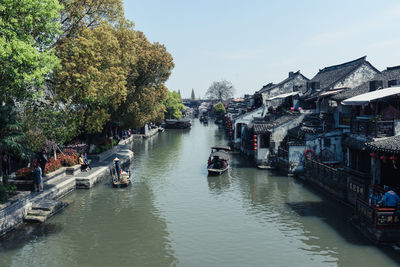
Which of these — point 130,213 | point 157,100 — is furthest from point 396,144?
point 157,100

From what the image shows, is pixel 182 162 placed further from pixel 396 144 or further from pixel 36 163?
pixel 396 144

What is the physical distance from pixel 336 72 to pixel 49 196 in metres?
34.8

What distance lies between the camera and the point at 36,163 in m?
26.1

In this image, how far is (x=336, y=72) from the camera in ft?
138

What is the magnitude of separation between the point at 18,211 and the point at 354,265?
16555 mm

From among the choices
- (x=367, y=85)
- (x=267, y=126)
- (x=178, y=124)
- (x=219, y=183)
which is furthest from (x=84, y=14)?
(x=178, y=124)

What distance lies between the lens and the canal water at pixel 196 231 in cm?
1482

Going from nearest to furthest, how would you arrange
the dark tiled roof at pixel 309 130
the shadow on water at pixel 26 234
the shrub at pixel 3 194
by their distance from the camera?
the shadow on water at pixel 26 234 < the shrub at pixel 3 194 < the dark tiled roof at pixel 309 130

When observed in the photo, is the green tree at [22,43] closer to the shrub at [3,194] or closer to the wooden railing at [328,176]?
the shrub at [3,194]

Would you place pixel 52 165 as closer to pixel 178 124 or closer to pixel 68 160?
pixel 68 160

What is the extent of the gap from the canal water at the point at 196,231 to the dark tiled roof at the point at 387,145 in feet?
14.3

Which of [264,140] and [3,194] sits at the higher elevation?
[264,140]

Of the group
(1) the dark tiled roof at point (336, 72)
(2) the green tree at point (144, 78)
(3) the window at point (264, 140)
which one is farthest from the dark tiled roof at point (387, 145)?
(2) the green tree at point (144, 78)

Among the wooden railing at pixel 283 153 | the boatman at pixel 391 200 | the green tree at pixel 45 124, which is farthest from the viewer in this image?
the wooden railing at pixel 283 153
